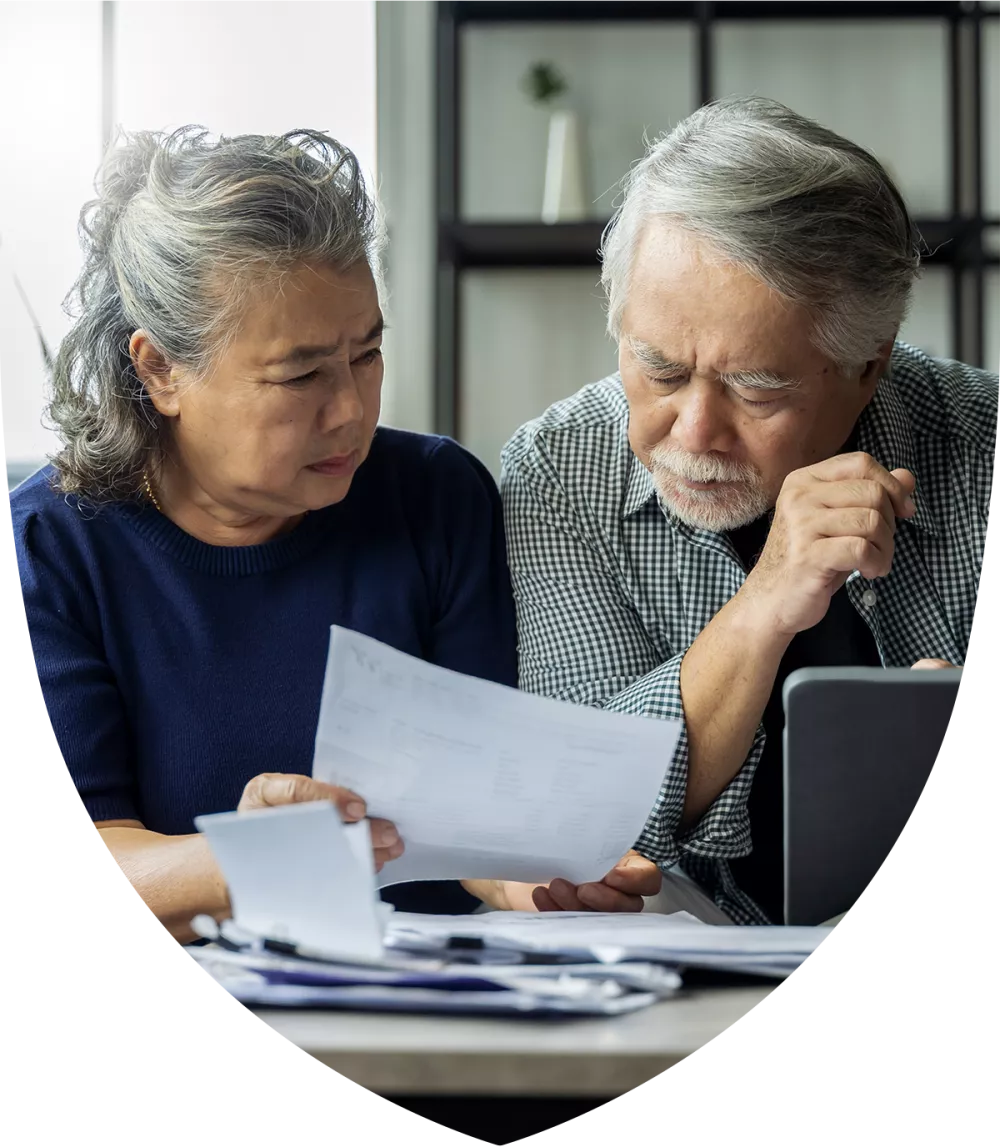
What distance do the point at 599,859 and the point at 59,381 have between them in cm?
63

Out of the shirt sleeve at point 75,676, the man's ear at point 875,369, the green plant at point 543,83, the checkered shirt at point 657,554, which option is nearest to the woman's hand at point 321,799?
the shirt sleeve at point 75,676

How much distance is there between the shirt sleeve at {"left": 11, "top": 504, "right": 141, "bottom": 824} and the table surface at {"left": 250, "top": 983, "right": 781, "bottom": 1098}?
484mm

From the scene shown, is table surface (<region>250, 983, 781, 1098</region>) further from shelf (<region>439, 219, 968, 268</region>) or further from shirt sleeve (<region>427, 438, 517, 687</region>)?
shelf (<region>439, 219, 968, 268</region>)

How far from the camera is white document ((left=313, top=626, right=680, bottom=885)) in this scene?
57 centimetres

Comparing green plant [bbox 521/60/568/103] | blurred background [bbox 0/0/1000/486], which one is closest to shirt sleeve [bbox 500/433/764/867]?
blurred background [bbox 0/0/1000/486]

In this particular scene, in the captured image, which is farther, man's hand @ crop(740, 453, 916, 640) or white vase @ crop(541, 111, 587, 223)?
white vase @ crop(541, 111, 587, 223)

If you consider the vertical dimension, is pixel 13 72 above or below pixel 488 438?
above

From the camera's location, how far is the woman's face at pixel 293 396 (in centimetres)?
87

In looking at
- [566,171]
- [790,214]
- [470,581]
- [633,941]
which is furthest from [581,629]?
[566,171]

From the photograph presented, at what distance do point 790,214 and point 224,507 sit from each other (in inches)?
19.4

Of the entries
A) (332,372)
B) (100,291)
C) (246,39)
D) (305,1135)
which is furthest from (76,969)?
(246,39)

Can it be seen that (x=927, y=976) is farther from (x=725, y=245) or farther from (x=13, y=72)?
(x=13, y=72)

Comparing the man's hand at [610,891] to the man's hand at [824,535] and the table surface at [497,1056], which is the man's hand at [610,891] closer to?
the man's hand at [824,535]

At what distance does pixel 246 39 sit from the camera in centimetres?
189
